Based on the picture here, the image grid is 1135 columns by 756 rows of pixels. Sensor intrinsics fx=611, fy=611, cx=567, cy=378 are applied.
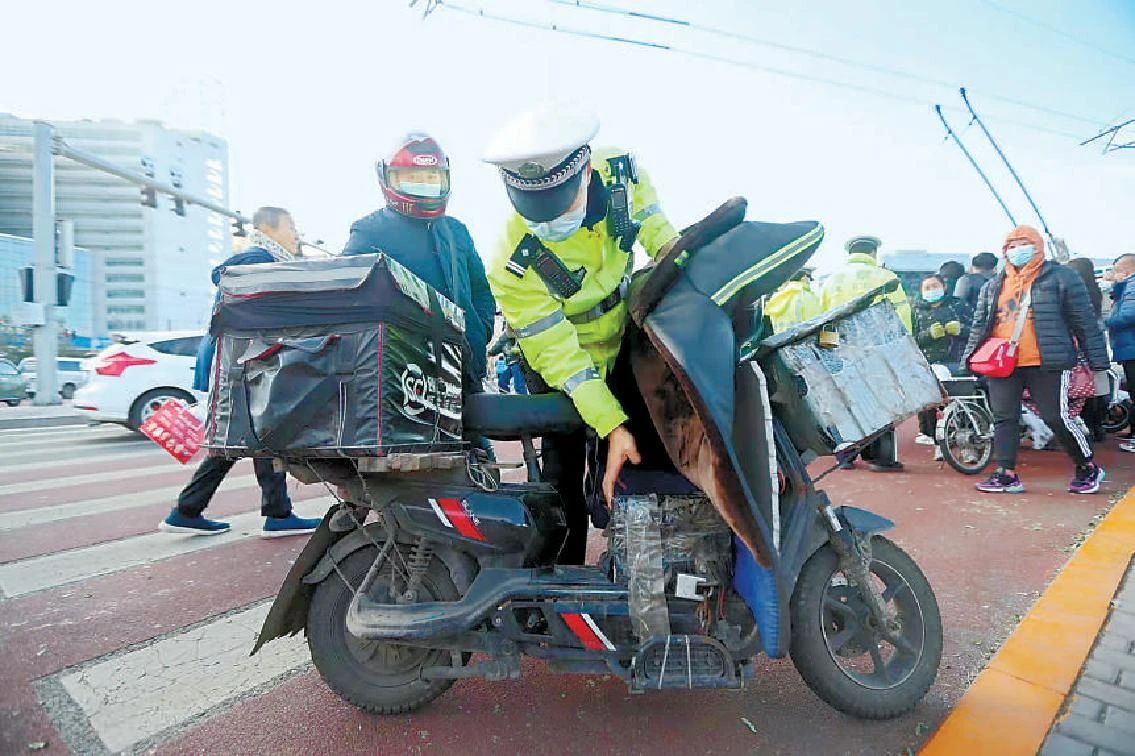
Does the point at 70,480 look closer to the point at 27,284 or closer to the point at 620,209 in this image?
the point at 620,209

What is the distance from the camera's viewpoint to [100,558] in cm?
389

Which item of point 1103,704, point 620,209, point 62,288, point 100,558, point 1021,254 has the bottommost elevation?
point 100,558

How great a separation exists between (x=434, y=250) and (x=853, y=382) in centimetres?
197

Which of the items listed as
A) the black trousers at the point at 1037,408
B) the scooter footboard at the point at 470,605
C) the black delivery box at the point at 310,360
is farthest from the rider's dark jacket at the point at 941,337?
the black delivery box at the point at 310,360

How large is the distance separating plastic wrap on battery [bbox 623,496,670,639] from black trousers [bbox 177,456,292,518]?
9.79ft

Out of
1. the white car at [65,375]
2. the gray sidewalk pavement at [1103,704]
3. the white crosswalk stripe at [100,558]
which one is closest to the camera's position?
the gray sidewalk pavement at [1103,704]

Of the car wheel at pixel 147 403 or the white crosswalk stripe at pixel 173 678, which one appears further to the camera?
the car wheel at pixel 147 403

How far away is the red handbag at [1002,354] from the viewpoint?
192 inches

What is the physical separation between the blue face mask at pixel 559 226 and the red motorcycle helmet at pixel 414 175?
2.96 feet

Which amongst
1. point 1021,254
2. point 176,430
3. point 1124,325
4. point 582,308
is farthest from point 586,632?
point 1124,325

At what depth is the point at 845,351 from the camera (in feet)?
6.53

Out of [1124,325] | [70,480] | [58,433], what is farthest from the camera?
[58,433]

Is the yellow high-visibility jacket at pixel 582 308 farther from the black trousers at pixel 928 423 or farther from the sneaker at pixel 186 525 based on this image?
the black trousers at pixel 928 423

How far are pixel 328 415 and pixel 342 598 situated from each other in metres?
0.79
